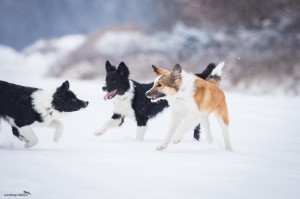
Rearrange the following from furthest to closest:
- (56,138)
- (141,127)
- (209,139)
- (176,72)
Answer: (141,127), (209,139), (56,138), (176,72)

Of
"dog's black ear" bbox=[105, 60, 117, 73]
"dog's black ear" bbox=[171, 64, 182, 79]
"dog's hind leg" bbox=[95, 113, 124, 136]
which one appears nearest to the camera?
"dog's black ear" bbox=[171, 64, 182, 79]

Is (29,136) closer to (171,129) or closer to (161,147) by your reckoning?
(161,147)

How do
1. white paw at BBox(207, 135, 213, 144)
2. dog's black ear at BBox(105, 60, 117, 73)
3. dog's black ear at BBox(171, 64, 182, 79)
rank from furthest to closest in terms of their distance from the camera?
1. dog's black ear at BBox(105, 60, 117, 73)
2. white paw at BBox(207, 135, 213, 144)
3. dog's black ear at BBox(171, 64, 182, 79)

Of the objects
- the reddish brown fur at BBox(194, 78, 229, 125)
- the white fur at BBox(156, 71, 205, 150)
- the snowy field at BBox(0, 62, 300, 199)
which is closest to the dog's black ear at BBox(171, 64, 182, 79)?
the white fur at BBox(156, 71, 205, 150)

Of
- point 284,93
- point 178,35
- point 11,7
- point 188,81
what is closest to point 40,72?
point 11,7

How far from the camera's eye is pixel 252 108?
11070 mm

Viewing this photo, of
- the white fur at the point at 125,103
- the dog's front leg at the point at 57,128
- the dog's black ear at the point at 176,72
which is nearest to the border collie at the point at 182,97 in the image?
the dog's black ear at the point at 176,72

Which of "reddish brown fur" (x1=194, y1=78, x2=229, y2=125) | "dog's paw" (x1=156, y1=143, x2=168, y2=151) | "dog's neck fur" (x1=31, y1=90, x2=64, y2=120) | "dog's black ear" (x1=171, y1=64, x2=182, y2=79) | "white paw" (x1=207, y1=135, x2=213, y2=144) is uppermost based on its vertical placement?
"dog's black ear" (x1=171, y1=64, x2=182, y2=79)

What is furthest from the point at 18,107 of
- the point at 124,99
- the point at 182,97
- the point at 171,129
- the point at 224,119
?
the point at 224,119

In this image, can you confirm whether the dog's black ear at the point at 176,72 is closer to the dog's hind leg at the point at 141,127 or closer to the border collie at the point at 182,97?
the border collie at the point at 182,97

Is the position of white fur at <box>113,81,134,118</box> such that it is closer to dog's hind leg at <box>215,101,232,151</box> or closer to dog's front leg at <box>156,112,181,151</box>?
dog's front leg at <box>156,112,181,151</box>

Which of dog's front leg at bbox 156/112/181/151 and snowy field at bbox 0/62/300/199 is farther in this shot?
dog's front leg at bbox 156/112/181/151

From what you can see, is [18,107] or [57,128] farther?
[57,128]

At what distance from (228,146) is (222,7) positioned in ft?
37.8
